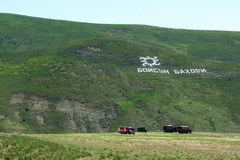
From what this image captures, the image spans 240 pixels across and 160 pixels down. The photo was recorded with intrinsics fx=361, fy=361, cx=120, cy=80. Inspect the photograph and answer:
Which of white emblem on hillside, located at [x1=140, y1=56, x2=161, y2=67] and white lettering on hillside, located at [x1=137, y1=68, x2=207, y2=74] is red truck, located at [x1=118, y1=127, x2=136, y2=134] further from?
white emblem on hillside, located at [x1=140, y1=56, x2=161, y2=67]

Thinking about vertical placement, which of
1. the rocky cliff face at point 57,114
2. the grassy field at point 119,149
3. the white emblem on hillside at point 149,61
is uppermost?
the white emblem on hillside at point 149,61

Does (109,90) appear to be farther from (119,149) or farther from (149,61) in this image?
(119,149)

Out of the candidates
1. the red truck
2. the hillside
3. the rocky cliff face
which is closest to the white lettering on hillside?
the hillside

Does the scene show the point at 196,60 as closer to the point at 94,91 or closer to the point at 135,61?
the point at 135,61

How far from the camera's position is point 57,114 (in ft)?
315

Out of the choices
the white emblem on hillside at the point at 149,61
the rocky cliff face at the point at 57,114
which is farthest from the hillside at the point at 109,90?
the white emblem on hillside at the point at 149,61

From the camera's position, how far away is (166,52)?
161250mm

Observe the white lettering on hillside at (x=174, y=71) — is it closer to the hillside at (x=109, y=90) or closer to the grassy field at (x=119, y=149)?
the hillside at (x=109, y=90)

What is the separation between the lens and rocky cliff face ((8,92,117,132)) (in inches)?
3597

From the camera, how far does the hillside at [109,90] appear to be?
9656 centimetres

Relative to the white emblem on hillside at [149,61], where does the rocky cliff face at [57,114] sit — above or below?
below

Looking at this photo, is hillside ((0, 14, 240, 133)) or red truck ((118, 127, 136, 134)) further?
hillside ((0, 14, 240, 133))

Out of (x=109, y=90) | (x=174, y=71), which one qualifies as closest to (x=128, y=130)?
(x=109, y=90)

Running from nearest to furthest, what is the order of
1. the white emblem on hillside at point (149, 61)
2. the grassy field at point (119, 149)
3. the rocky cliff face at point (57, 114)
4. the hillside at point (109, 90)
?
the grassy field at point (119, 149) → the rocky cliff face at point (57, 114) → the hillside at point (109, 90) → the white emblem on hillside at point (149, 61)
